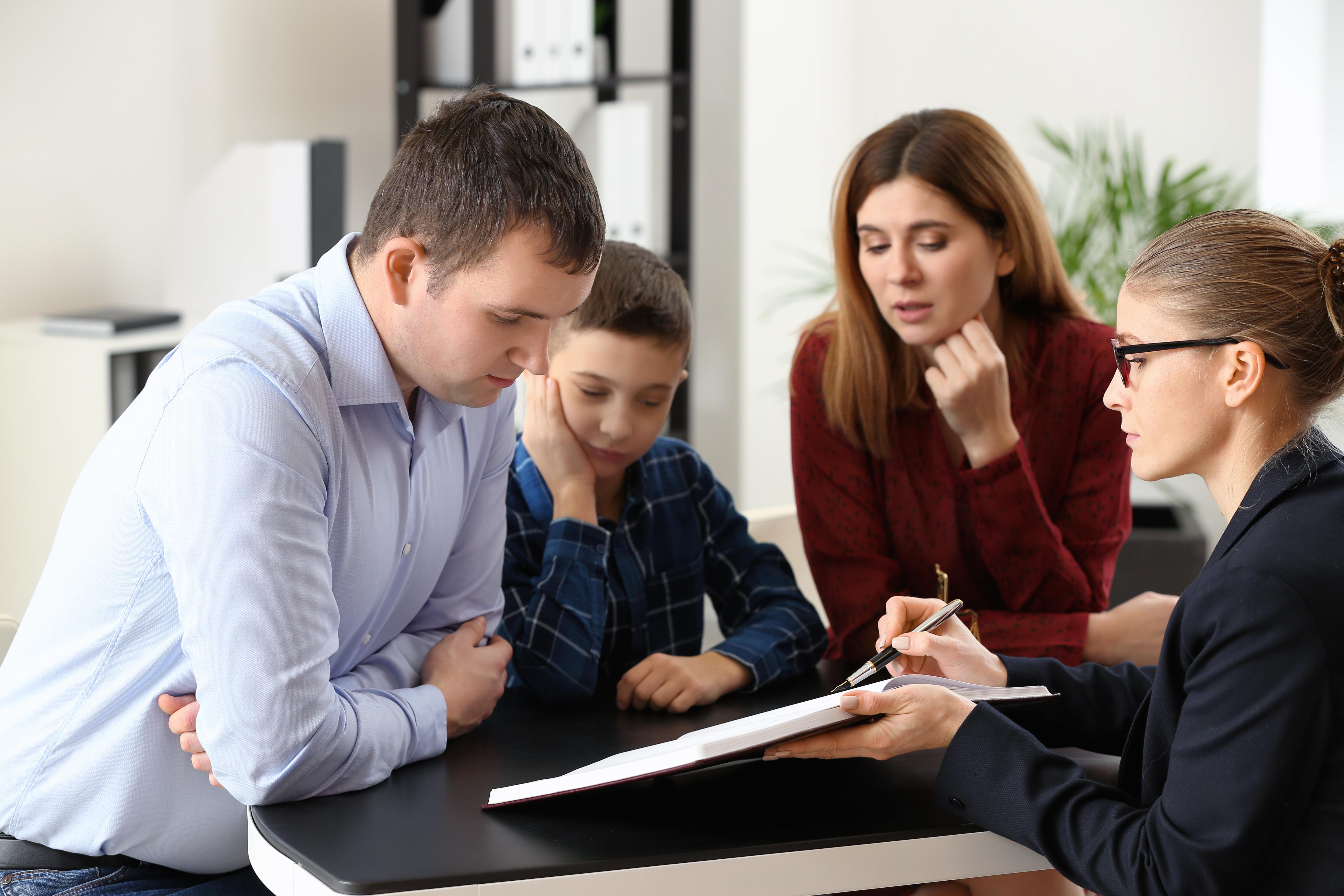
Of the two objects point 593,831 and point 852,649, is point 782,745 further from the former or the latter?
point 852,649

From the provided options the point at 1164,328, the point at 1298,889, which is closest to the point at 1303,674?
the point at 1298,889

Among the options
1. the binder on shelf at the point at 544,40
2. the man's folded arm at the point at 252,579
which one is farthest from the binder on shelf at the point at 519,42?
the man's folded arm at the point at 252,579

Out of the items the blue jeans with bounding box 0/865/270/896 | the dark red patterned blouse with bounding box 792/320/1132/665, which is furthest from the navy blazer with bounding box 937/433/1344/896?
the blue jeans with bounding box 0/865/270/896

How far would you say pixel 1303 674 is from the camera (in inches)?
36.2

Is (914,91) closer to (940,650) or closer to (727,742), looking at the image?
(940,650)

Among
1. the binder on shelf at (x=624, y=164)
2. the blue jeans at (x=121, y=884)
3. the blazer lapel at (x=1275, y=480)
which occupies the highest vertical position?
the binder on shelf at (x=624, y=164)

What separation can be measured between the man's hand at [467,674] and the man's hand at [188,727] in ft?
0.76

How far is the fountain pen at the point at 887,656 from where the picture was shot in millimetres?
1200

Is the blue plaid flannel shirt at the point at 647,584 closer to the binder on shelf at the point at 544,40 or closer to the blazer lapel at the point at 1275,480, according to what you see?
the blazer lapel at the point at 1275,480

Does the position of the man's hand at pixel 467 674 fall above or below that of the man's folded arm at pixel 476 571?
below

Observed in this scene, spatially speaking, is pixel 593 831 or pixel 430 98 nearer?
pixel 593 831

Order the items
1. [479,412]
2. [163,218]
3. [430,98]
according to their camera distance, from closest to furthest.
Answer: [479,412], [163,218], [430,98]

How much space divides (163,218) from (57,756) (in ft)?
8.57

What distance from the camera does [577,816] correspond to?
1038 mm
